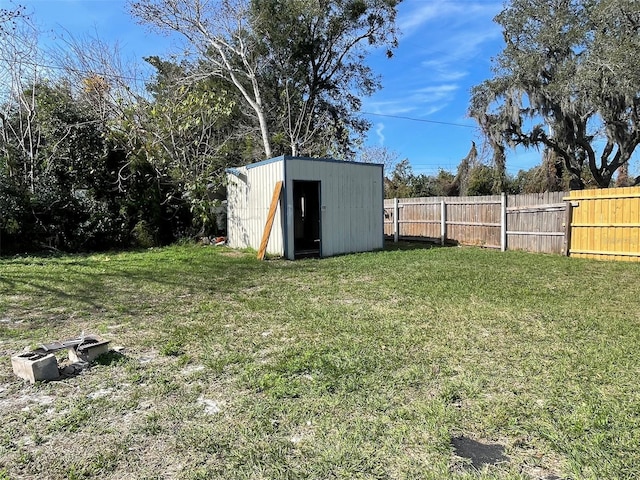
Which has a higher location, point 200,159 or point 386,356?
point 200,159

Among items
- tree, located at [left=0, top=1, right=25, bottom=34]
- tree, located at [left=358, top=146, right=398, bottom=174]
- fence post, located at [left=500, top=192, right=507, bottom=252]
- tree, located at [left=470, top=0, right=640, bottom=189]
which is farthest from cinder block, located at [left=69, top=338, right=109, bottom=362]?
tree, located at [left=358, top=146, right=398, bottom=174]

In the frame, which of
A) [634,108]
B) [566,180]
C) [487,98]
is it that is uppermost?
[487,98]

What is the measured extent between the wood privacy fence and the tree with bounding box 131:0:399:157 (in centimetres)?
524

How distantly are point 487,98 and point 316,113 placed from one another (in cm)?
680

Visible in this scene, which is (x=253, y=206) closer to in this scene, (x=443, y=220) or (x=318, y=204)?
(x=318, y=204)

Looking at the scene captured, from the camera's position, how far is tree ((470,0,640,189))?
1103cm

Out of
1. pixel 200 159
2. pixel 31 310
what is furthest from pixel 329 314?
pixel 200 159

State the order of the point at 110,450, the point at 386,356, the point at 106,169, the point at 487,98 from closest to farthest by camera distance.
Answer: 1. the point at 110,450
2. the point at 386,356
3. the point at 106,169
4. the point at 487,98

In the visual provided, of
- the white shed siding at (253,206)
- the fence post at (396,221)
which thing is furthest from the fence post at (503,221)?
the white shed siding at (253,206)

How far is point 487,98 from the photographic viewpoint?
551 inches

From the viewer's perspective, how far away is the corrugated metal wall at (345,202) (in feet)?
28.7

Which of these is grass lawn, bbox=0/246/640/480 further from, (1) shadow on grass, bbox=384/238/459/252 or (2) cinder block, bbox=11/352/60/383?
(1) shadow on grass, bbox=384/238/459/252

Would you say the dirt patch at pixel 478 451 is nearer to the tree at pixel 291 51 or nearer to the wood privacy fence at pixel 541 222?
the wood privacy fence at pixel 541 222

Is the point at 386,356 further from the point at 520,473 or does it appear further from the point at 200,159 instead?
the point at 200,159
